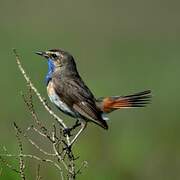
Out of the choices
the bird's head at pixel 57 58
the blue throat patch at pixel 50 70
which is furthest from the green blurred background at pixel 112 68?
the bird's head at pixel 57 58

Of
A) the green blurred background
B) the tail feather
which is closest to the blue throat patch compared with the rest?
the tail feather

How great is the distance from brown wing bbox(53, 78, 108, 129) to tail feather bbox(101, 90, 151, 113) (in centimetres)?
9

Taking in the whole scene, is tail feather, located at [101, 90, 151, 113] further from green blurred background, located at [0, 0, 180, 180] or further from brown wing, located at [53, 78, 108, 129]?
green blurred background, located at [0, 0, 180, 180]

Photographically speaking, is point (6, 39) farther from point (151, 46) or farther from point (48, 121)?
point (48, 121)

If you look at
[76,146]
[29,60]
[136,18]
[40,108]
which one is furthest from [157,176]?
[136,18]

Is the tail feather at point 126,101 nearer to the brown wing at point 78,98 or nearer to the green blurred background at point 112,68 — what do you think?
the brown wing at point 78,98

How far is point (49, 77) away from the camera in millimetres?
10047

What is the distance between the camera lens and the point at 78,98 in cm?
990

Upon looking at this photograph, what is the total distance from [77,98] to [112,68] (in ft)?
35.1

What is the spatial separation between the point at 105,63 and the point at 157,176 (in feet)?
28.9

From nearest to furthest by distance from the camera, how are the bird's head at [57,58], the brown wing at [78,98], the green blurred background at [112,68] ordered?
the brown wing at [78,98] → the bird's head at [57,58] → the green blurred background at [112,68]

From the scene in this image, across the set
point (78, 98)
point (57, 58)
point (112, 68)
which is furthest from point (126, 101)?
point (112, 68)

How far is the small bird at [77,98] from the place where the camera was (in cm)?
982

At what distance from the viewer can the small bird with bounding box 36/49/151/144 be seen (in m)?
9.82
